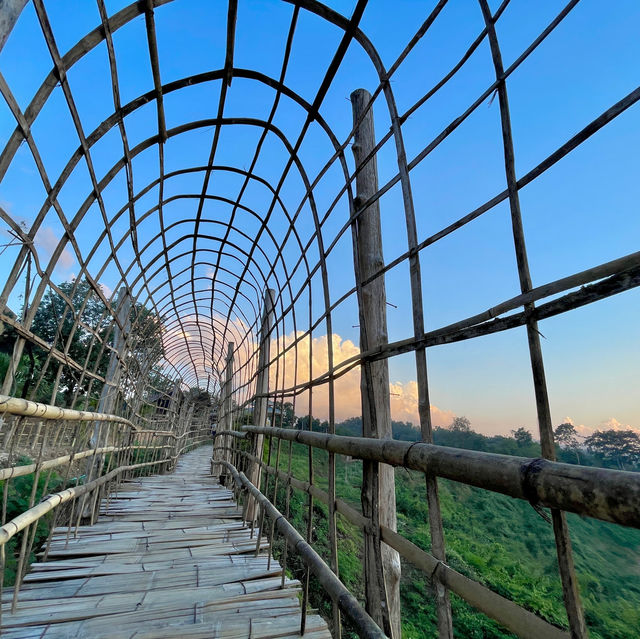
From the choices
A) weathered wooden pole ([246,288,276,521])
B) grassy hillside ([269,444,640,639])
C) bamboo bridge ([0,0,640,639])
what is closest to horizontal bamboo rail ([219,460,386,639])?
bamboo bridge ([0,0,640,639])

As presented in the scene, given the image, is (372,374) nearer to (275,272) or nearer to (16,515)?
(275,272)

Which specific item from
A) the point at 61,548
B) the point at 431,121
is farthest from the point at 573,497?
the point at 61,548

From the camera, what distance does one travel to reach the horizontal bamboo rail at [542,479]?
19.0 inches

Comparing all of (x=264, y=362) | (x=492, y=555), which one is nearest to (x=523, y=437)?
(x=492, y=555)

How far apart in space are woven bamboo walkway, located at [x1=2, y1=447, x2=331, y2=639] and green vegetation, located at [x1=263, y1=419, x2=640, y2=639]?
6.17m

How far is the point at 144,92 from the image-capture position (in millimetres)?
2180

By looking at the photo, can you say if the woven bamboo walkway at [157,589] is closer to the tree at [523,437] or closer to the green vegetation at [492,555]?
the green vegetation at [492,555]

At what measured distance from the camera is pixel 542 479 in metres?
0.60

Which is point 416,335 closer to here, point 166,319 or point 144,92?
point 144,92

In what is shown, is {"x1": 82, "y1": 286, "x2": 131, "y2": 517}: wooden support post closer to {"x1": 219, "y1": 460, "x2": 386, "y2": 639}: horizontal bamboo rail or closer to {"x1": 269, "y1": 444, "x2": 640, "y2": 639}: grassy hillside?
{"x1": 219, "y1": 460, "x2": 386, "y2": 639}: horizontal bamboo rail

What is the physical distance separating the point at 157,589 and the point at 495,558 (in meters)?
16.8

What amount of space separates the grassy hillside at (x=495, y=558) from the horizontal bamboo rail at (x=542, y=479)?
8.87 meters

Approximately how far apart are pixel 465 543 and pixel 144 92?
61.1 feet

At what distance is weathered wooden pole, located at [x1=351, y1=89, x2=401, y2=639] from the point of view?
4.98 feet
